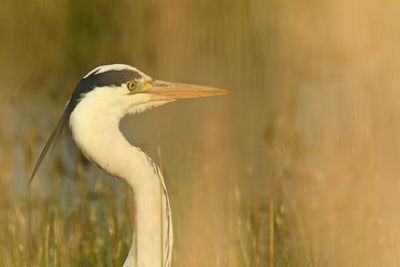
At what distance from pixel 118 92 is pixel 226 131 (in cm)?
337

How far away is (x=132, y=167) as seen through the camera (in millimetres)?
3188

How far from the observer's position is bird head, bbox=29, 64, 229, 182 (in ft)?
10.5

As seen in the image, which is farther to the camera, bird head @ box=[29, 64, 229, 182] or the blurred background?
the blurred background

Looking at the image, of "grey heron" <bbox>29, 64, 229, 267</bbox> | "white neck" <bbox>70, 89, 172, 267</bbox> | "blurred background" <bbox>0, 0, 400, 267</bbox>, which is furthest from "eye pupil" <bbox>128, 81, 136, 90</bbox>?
"blurred background" <bbox>0, 0, 400, 267</bbox>

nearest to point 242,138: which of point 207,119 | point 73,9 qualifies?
point 207,119

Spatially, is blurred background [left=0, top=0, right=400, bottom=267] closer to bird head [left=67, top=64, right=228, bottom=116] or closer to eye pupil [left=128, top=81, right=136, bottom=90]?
bird head [left=67, top=64, right=228, bottom=116]

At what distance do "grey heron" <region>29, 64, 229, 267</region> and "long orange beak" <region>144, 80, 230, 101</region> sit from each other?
113mm

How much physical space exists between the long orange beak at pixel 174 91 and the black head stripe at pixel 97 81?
0.43 feet

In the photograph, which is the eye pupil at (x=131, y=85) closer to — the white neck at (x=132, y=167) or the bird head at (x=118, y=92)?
the bird head at (x=118, y=92)

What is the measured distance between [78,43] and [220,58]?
4.05 ft

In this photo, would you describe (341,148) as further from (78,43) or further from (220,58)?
(78,43)

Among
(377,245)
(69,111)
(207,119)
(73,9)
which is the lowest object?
(377,245)

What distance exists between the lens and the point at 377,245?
438 centimetres

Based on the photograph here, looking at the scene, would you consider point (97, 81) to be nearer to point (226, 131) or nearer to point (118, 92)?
point (118, 92)
